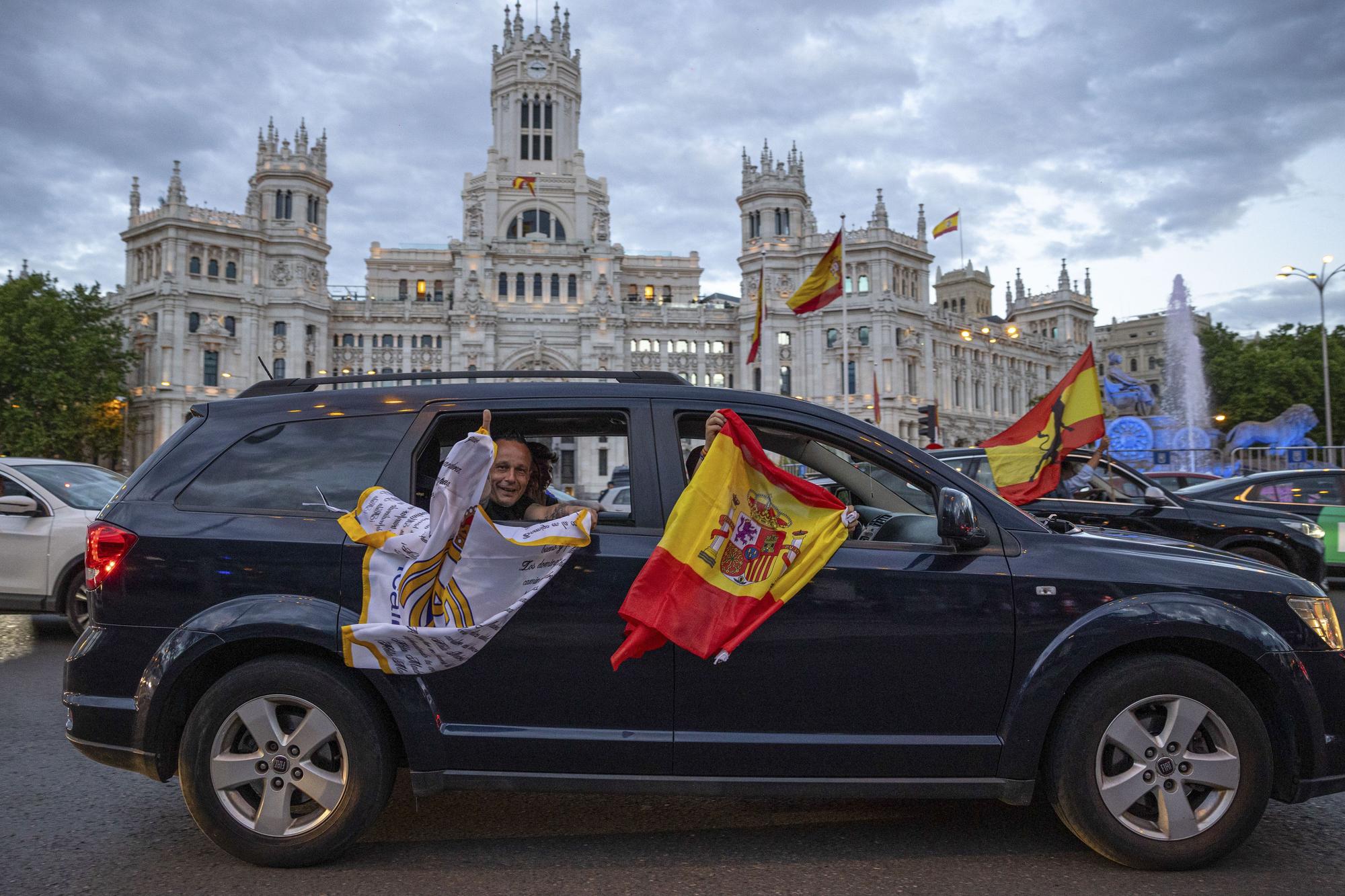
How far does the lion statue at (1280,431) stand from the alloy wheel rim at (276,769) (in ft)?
Result: 126

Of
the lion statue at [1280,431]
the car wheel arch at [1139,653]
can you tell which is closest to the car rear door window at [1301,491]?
the car wheel arch at [1139,653]

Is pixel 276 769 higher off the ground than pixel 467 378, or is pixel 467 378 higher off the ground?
pixel 467 378

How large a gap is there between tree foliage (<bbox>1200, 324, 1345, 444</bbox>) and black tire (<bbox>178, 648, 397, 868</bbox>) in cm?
6391

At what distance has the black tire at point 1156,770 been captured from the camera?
3.60m

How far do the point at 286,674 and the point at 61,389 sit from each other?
2472 inches

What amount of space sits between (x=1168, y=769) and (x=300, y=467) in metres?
3.79

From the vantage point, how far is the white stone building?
6856cm

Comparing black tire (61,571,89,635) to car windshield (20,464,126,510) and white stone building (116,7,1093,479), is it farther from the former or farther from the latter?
white stone building (116,7,1093,479)

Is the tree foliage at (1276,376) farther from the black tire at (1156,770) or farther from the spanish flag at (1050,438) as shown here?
the black tire at (1156,770)

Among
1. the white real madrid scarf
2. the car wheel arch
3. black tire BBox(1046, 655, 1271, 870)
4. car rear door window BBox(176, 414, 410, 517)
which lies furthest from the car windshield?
black tire BBox(1046, 655, 1271, 870)

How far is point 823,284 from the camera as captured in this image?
2770 cm

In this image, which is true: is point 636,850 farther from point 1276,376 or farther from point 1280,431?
point 1276,376

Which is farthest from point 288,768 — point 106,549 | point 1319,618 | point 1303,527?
point 1303,527

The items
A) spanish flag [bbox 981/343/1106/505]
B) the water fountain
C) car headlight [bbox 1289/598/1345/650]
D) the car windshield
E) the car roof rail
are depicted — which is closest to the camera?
car headlight [bbox 1289/598/1345/650]
